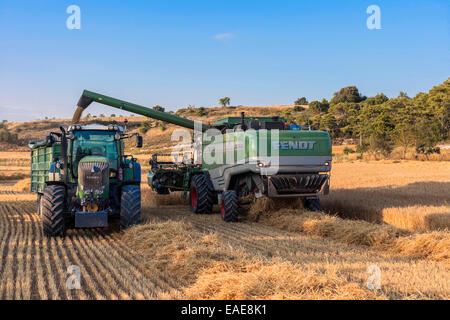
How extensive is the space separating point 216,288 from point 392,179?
13163mm

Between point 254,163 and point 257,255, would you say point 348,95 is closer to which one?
point 254,163

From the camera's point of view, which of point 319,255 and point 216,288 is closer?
point 216,288

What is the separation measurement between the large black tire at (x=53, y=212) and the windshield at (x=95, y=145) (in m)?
1.29

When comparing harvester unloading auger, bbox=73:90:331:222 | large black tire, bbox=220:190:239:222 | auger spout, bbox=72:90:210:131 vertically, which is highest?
auger spout, bbox=72:90:210:131

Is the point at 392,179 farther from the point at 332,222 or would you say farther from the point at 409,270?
the point at 409,270

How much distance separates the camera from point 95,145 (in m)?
10.2

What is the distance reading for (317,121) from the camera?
193ft

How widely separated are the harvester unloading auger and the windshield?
2796 mm

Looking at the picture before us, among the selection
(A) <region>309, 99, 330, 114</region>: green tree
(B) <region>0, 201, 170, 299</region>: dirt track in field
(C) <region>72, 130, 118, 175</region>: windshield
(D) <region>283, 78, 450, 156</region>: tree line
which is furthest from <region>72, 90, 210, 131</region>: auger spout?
(A) <region>309, 99, 330, 114</region>: green tree

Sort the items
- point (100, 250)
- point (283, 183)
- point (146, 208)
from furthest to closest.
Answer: point (146, 208) → point (283, 183) → point (100, 250)

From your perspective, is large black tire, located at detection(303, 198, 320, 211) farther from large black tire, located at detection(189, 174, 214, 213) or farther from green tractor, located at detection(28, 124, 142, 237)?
green tractor, located at detection(28, 124, 142, 237)

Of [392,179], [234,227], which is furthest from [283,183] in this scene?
[392,179]

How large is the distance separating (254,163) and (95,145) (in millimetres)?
3626

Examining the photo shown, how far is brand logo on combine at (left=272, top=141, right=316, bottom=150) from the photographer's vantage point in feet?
31.9
